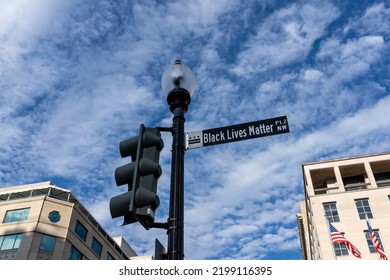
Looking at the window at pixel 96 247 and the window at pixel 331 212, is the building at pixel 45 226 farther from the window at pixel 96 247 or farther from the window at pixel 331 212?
the window at pixel 331 212

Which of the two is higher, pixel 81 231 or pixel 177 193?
pixel 81 231

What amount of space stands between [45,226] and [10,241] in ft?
12.3

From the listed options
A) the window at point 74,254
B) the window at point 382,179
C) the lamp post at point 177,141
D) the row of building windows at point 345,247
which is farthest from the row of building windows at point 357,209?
the lamp post at point 177,141

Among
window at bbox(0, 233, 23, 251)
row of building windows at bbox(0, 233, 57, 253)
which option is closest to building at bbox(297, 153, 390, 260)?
row of building windows at bbox(0, 233, 57, 253)

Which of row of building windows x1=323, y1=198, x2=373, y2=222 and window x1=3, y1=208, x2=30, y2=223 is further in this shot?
window x1=3, y1=208, x2=30, y2=223

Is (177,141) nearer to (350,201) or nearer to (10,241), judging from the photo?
(10,241)

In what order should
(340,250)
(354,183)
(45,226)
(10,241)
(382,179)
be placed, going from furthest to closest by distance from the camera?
(354,183)
(382,179)
(45,226)
(10,241)
(340,250)

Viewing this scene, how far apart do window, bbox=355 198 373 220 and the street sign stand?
40.6 meters

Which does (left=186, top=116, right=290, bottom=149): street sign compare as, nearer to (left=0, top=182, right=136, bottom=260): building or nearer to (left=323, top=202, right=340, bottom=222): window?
(left=0, top=182, right=136, bottom=260): building

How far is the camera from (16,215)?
42.6 m

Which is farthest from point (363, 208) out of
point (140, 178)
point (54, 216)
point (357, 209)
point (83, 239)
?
point (140, 178)

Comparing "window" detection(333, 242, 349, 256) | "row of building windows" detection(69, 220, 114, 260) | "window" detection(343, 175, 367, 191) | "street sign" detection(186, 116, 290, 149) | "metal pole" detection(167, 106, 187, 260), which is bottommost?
"metal pole" detection(167, 106, 187, 260)

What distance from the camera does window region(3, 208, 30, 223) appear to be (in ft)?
138
